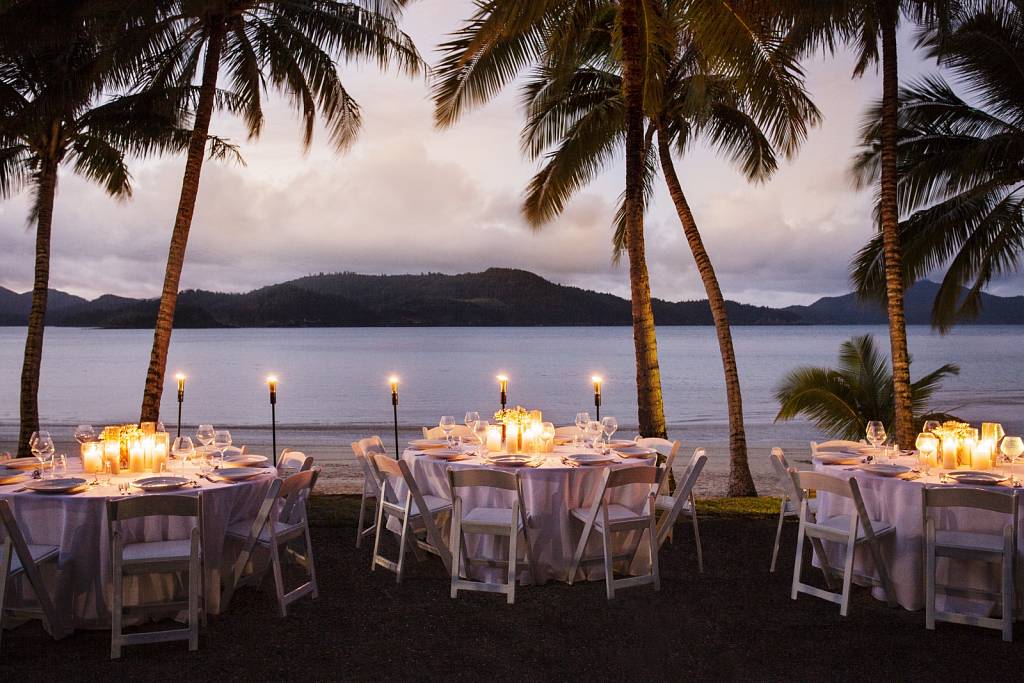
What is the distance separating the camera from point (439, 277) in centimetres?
8388

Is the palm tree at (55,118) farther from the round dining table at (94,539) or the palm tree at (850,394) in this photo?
the palm tree at (850,394)

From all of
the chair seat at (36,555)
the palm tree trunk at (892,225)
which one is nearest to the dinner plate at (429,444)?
the chair seat at (36,555)

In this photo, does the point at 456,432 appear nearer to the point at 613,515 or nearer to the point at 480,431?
the point at 480,431

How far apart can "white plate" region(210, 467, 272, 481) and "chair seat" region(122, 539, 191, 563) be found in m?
0.54

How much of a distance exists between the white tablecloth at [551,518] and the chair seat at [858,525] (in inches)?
53.6

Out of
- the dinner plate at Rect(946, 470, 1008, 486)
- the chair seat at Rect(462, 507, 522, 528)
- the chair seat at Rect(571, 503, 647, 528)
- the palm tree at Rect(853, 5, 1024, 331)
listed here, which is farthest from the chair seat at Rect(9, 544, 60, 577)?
the palm tree at Rect(853, 5, 1024, 331)

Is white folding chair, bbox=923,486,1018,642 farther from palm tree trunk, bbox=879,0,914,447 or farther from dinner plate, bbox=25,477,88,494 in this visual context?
dinner plate, bbox=25,477,88,494

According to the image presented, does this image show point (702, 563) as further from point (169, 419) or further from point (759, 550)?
point (169, 419)

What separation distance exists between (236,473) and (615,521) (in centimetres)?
254

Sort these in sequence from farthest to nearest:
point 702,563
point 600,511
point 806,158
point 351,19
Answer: point 806,158, point 351,19, point 702,563, point 600,511

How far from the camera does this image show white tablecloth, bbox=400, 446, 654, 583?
589 cm

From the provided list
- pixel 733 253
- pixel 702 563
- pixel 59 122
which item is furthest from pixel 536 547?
pixel 733 253

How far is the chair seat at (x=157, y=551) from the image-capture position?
4.48 meters

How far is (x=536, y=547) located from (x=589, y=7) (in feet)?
21.1
